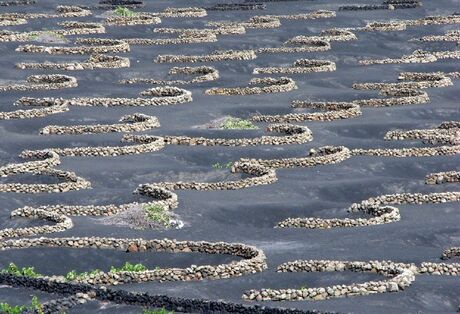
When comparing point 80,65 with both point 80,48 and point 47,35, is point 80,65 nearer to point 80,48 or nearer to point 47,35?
point 80,48

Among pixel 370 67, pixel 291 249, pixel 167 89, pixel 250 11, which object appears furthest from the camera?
pixel 250 11

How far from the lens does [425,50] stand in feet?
361

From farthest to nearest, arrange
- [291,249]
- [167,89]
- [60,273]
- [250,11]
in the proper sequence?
[250,11]
[167,89]
[291,249]
[60,273]

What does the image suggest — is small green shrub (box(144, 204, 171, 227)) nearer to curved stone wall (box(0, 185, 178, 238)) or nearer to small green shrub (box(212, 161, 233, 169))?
curved stone wall (box(0, 185, 178, 238))

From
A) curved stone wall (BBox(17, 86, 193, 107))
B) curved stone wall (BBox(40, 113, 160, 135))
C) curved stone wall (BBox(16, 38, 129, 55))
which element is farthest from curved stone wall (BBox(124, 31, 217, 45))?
curved stone wall (BBox(40, 113, 160, 135))

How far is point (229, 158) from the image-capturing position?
7675cm

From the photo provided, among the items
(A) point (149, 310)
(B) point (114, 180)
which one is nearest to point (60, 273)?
(A) point (149, 310)

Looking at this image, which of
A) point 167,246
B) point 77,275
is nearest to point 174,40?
point 167,246

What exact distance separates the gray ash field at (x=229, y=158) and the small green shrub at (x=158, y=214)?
0.26 ft

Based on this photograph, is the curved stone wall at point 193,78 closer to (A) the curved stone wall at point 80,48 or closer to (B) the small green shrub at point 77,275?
(A) the curved stone wall at point 80,48

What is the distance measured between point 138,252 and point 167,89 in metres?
35.1

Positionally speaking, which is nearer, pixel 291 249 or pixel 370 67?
pixel 291 249

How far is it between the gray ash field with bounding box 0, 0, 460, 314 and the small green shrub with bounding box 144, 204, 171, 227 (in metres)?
0.08

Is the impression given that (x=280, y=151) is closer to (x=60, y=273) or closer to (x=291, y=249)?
(x=291, y=249)
